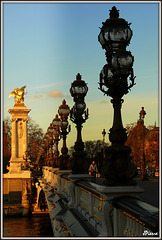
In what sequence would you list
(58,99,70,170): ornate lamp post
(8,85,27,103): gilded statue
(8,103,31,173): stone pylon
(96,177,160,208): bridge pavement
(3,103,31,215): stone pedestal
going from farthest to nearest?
(8,85,27,103): gilded statue → (8,103,31,173): stone pylon → (3,103,31,215): stone pedestal → (58,99,70,170): ornate lamp post → (96,177,160,208): bridge pavement

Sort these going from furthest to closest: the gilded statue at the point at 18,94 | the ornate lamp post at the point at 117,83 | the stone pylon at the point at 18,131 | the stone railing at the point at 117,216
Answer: the gilded statue at the point at 18,94, the stone pylon at the point at 18,131, the ornate lamp post at the point at 117,83, the stone railing at the point at 117,216

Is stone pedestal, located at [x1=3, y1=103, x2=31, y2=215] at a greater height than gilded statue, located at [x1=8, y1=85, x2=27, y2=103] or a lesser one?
lesser

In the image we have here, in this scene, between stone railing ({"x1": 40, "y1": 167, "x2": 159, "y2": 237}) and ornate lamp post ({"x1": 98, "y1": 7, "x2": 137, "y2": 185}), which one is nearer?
stone railing ({"x1": 40, "y1": 167, "x2": 159, "y2": 237})

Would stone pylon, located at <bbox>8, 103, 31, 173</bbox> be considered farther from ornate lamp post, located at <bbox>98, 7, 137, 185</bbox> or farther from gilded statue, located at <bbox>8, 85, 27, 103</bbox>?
ornate lamp post, located at <bbox>98, 7, 137, 185</bbox>

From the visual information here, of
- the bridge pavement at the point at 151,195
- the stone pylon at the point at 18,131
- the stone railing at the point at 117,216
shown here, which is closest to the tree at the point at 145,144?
the stone pylon at the point at 18,131

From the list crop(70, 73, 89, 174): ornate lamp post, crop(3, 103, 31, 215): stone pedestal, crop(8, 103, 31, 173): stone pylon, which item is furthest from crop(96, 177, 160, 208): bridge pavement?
crop(8, 103, 31, 173): stone pylon

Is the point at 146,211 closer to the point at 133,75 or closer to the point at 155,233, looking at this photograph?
the point at 155,233

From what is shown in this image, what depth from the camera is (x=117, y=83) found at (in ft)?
25.8

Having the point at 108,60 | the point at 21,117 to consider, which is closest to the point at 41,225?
the point at 21,117

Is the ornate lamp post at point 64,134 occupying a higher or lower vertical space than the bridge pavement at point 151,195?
higher

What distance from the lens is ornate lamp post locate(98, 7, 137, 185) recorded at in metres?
7.50

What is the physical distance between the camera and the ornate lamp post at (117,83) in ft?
24.6

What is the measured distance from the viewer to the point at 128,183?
7.45m

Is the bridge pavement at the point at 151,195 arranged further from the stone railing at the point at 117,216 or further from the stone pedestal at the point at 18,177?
the stone pedestal at the point at 18,177
